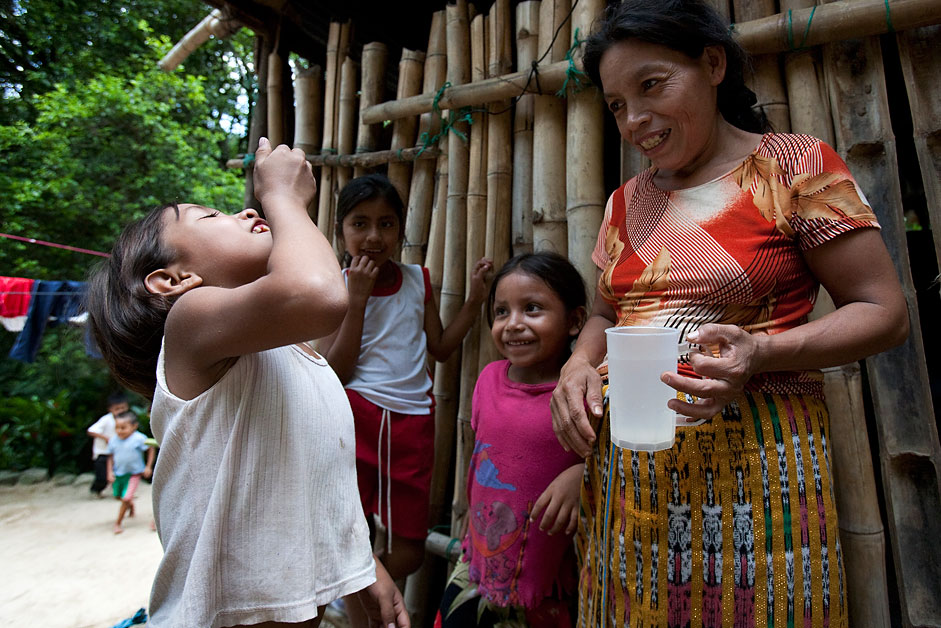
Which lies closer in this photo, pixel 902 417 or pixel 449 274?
pixel 902 417

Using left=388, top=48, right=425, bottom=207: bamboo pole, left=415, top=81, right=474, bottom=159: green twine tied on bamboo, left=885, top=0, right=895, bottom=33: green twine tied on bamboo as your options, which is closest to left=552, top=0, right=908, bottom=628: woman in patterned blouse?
left=885, top=0, right=895, bottom=33: green twine tied on bamboo

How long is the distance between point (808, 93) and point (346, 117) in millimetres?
2376

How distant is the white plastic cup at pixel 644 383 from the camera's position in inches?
41.2

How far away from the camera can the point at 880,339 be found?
3.61 feet

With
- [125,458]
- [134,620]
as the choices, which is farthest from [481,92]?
[125,458]

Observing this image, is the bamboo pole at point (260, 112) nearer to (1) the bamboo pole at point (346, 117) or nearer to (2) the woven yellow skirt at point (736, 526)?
(1) the bamboo pole at point (346, 117)

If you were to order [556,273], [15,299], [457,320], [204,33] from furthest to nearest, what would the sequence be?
[15,299]
[204,33]
[457,320]
[556,273]

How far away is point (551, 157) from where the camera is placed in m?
2.33

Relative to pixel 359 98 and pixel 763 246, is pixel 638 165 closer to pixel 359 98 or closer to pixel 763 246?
pixel 763 246

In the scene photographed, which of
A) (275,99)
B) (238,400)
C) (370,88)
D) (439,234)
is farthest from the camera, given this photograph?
(275,99)

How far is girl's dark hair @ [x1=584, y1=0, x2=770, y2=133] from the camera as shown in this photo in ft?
4.11

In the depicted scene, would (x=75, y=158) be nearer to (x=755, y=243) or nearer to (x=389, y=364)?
(x=389, y=364)

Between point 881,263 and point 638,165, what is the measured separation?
111cm

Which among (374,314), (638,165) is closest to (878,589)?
(638,165)
